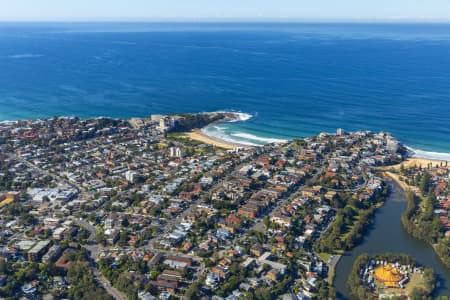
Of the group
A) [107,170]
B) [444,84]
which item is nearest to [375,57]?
[444,84]

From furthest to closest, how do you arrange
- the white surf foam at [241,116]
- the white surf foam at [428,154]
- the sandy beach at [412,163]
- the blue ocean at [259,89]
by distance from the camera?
the white surf foam at [241,116] → the blue ocean at [259,89] → the white surf foam at [428,154] → the sandy beach at [412,163]

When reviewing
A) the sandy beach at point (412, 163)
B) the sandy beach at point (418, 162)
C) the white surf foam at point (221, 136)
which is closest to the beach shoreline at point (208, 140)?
the white surf foam at point (221, 136)

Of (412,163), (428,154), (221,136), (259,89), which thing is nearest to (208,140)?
(221,136)

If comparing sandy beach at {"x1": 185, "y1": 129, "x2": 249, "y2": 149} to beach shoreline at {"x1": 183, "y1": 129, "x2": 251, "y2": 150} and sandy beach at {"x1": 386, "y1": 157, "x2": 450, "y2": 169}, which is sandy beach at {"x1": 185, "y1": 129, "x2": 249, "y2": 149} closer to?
beach shoreline at {"x1": 183, "y1": 129, "x2": 251, "y2": 150}

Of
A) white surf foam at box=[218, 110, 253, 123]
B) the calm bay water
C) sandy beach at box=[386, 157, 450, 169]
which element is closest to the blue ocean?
white surf foam at box=[218, 110, 253, 123]

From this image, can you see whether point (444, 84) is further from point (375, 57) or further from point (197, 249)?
point (197, 249)

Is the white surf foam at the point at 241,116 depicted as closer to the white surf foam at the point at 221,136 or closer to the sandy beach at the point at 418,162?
the white surf foam at the point at 221,136

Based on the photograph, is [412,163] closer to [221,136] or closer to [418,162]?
[418,162]
